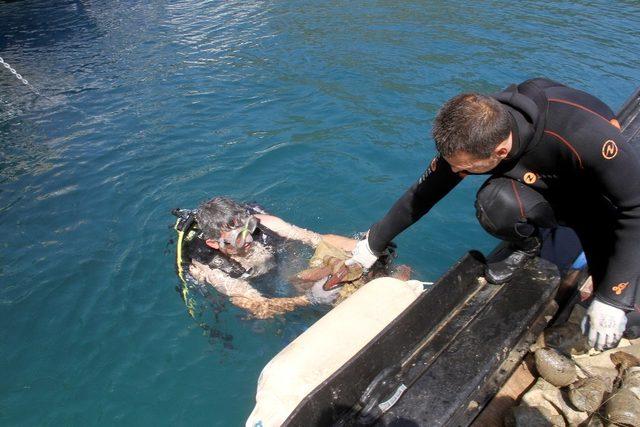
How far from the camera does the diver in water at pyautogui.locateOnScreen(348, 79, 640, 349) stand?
2381 millimetres

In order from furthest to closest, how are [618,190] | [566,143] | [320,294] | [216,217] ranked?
[216,217] → [320,294] → [566,143] → [618,190]

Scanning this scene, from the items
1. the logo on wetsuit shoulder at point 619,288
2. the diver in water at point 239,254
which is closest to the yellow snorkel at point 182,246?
the diver in water at point 239,254

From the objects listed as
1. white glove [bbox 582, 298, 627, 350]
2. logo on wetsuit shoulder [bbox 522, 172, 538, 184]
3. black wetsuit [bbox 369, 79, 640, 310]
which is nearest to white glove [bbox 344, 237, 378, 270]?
black wetsuit [bbox 369, 79, 640, 310]

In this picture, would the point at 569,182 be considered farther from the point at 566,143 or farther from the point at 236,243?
the point at 236,243

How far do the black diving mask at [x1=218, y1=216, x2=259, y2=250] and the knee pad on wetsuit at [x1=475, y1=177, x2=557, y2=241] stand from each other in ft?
6.73

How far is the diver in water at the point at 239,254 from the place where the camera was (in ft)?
13.3

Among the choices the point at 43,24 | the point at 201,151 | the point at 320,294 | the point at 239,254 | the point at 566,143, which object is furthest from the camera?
the point at 43,24

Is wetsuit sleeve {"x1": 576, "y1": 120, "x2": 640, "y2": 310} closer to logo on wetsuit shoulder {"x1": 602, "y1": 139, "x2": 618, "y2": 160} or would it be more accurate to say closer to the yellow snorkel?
logo on wetsuit shoulder {"x1": 602, "y1": 139, "x2": 618, "y2": 160}

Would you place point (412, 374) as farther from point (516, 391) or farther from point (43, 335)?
point (43, 335)

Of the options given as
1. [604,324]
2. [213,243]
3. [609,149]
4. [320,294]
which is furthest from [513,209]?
[213,243]

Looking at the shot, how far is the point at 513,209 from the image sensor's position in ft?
9.42

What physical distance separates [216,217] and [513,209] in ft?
7.96

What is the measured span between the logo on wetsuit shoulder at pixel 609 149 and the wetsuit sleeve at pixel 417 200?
2.70ft

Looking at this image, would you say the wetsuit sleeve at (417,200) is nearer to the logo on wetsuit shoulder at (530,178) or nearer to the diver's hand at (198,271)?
the logo on wetsuit shoulder at (530,178)
